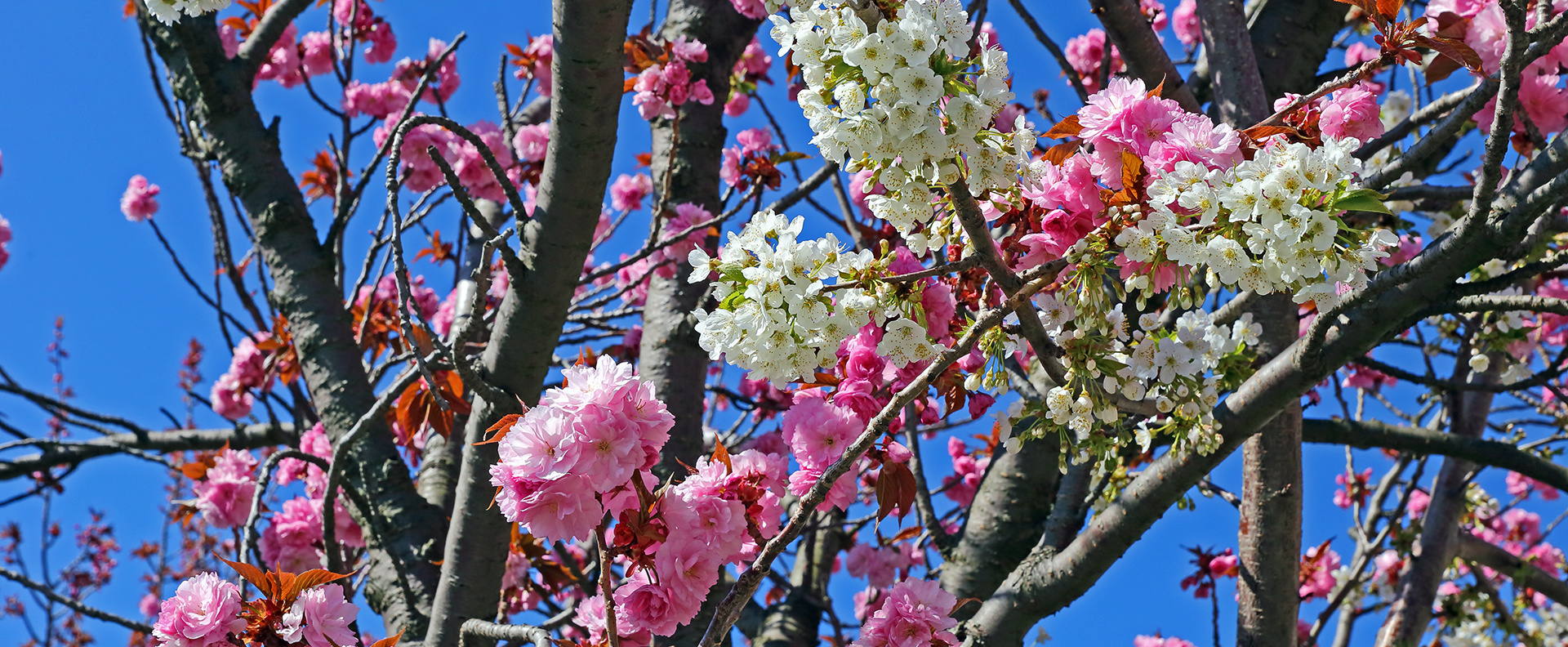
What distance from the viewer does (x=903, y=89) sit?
96 centimetres

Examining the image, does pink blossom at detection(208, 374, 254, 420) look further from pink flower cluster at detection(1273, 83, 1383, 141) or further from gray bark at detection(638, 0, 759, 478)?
pink flower cluster at detection(1273, 83, 1383, 141)

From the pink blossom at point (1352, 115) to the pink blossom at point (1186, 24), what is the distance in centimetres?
344

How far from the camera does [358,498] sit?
2336 millimetres

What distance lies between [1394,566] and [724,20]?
12.0 ft

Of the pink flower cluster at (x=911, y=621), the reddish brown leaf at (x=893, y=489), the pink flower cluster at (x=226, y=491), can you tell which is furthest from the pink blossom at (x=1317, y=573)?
the pink flower cluster at (x=226, y=491)

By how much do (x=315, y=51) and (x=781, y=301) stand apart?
4.33 m

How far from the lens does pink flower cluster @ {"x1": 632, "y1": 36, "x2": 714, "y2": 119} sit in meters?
2.84

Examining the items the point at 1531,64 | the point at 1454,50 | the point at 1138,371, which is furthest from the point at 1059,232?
the point at 1531,64

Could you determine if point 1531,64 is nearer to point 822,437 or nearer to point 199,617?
point 822,437

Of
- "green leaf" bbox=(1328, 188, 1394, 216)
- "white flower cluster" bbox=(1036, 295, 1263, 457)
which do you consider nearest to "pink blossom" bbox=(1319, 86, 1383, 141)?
"white flower cluster" bbox=(1036, 295, 1263, 457)

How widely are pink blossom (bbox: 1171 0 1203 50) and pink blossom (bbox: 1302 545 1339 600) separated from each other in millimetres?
2471

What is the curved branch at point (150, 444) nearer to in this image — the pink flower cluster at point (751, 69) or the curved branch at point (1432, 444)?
the pink flower cluster at point (751, 69)

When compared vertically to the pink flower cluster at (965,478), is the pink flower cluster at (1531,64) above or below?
below

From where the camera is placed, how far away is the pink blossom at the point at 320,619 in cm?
137
